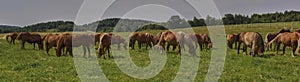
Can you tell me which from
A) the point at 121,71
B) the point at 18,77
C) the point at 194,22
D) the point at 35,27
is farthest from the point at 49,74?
the point at 35,27

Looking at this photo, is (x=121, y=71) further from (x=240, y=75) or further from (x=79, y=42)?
(x=79, y=42)

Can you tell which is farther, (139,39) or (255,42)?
(139,39)

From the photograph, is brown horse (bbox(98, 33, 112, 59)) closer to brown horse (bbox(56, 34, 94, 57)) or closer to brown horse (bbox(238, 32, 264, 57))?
brown horse (bbox(56, 34, 94, 57))

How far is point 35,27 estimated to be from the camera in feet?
480

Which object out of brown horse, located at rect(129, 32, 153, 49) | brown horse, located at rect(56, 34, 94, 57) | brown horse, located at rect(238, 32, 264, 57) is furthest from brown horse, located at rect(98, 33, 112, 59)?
brown horse, located at rect(129, 32, 153, 49)

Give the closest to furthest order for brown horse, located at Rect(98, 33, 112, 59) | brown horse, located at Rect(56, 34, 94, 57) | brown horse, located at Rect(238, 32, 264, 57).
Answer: brown horse, located at Rect(98, 33, 112, 59)
brown horse, located at Rect(56, 34, 94, 57)
brown horse, located at Rect(238, 32, 264, 57)

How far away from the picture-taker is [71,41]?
24.0 m

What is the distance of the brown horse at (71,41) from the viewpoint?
23.6 m

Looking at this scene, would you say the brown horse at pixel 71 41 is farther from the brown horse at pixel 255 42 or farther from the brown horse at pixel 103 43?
the brown horse at pixel 255 42

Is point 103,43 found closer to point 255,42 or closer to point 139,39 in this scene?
point 255,42

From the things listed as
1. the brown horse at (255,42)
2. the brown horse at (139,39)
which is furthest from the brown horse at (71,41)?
the brown horse at (255,42)

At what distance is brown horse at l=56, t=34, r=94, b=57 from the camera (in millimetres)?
23562

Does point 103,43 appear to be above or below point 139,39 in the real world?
above

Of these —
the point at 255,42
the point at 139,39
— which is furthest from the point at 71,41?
the point at 255,42
